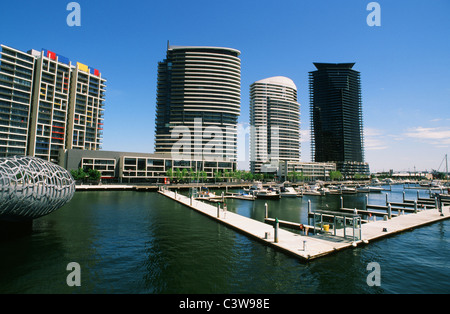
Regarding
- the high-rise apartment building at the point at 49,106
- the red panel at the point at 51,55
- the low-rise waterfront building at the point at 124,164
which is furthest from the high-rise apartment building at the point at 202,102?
the red panel at the point at 51,55

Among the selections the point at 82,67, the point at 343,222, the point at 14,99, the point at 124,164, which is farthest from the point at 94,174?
the point at 343,222

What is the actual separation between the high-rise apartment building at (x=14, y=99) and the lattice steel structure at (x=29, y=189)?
12344cm

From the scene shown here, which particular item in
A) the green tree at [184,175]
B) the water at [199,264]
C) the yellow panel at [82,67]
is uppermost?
the yellow panel at [82,67]

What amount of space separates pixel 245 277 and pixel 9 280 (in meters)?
16.9

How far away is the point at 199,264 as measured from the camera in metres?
20.4

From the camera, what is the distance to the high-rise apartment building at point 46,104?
392 ft

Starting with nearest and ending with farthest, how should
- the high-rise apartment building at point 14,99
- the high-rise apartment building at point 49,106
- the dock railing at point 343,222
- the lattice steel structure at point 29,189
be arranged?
the lattice steel structure at point 29,189
the dock railing at point 343,222
the high-rise apartment building at point 14,99
the high-rise apartment building at point 49,106

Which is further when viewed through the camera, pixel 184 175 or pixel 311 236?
pixel 184 175

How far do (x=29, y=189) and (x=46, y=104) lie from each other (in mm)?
139678

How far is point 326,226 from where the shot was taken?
2850 centimetres

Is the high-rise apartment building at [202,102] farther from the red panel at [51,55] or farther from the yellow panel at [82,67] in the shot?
the red panel at [51,55]

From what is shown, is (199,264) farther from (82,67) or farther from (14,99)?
(82,67)
